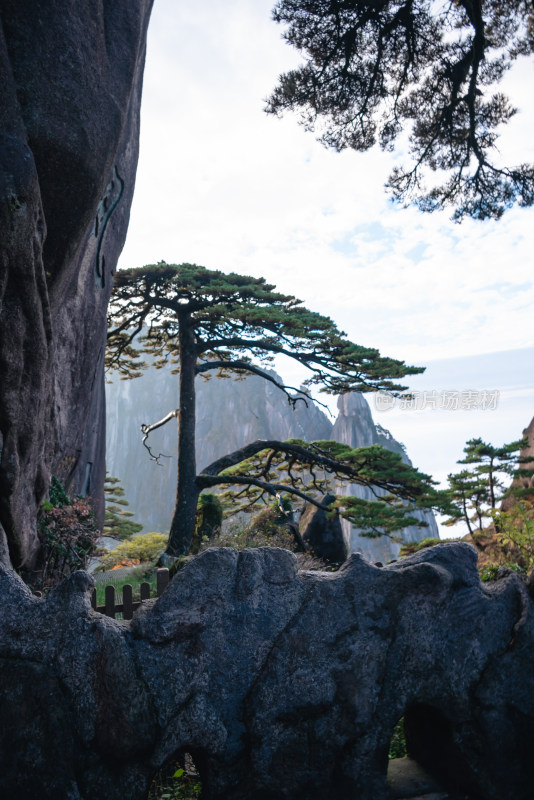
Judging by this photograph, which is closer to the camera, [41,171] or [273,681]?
[273,681]

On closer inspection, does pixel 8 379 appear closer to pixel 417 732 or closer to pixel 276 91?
pixel 417 732

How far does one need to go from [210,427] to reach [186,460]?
64055mm

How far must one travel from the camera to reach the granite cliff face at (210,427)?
58.6 meters

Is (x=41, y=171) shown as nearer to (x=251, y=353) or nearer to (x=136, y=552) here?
(x=251, y=353)

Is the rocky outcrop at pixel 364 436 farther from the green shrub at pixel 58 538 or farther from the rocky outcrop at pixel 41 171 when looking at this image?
the rocky outcrop at pixel 41 171

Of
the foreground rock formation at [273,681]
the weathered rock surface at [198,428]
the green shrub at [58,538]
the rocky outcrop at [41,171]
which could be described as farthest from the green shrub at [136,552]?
the weathered rock surface at [198,428]

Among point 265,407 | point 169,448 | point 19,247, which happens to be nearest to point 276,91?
point 19,247

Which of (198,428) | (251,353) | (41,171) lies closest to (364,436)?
(198,428)

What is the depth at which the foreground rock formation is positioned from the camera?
2.39m

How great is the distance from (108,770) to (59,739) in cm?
26

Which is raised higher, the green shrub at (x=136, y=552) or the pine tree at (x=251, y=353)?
the pine tree at (x=251, y=353)

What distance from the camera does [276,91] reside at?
7.95m

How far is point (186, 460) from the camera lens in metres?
14.2

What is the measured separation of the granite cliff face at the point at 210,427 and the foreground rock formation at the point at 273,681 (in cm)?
5245
